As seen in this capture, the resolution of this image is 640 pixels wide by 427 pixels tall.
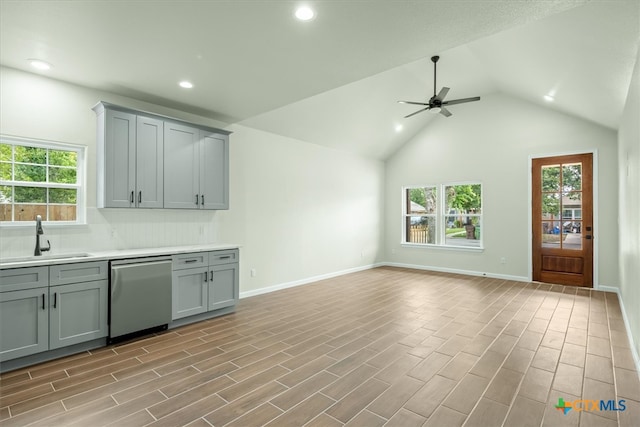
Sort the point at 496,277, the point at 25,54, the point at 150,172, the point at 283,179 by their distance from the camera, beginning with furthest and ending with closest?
the point at 496,277 → the point at 283,179 → the point at 150,172 → the point at 25,54

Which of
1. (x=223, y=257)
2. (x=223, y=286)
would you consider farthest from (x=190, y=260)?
(x=223, y=286)

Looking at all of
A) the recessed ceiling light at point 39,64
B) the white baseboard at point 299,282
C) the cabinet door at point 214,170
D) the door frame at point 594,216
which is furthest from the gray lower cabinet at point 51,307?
Result: the door frame at point 594,216

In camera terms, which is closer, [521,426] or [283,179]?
[521,426]

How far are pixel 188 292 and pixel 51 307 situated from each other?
1272 millimetres

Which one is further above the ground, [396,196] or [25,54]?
[25,54]

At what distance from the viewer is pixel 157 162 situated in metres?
3.84

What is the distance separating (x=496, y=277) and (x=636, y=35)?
4917 millimetres

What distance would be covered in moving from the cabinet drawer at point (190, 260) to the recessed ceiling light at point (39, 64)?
2.21m

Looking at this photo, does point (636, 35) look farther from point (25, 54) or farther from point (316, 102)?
point (25, 54)

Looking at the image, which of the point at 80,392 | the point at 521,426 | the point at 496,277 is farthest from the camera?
the point at 496,277

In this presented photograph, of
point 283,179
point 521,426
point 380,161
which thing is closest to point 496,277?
point 380,161

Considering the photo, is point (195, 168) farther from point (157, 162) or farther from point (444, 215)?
point (444, 215)

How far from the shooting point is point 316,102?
5188 mm

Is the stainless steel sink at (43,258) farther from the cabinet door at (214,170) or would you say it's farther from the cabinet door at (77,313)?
the cabinet door at (214,170)
